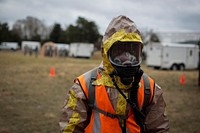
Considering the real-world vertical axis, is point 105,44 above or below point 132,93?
above

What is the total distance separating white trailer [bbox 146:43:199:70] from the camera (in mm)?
26969

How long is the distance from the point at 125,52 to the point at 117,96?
393 millimetres

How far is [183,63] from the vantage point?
28.3 metres

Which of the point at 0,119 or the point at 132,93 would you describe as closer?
the point at 132,93

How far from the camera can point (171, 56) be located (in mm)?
Answer: 27125

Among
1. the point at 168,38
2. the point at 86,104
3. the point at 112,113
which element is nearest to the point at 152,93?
the point at 112,113

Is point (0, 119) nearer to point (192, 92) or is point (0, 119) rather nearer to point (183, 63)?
point (192, 92)

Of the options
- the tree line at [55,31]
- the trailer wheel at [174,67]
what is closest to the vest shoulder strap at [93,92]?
the trailer wheel at [174,67]

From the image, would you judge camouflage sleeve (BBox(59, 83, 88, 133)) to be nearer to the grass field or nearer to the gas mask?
the gas mask

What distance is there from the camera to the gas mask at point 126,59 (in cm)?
238

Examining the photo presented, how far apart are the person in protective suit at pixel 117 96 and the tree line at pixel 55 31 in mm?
31098

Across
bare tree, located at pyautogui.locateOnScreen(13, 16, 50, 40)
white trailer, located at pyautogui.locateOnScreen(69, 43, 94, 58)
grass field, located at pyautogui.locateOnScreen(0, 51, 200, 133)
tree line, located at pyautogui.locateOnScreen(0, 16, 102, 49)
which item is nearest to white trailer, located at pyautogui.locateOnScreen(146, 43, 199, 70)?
tree line, located at pyautogui.locateOnScreen(0, 16, 102, 49)

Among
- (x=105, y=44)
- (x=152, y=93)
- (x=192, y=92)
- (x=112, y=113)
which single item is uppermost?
(x=105, y=44)

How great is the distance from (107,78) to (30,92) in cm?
956
